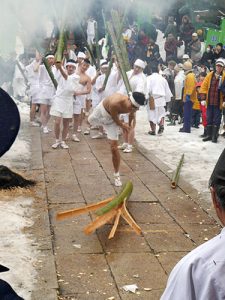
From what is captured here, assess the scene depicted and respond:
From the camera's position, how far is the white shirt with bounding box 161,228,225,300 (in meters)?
1.54

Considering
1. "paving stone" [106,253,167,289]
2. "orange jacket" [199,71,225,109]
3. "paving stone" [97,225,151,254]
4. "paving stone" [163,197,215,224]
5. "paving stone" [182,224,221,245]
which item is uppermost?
"orange jacket" [199,71,225,109]

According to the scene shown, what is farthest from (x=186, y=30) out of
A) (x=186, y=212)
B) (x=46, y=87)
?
(x=186, y=212)

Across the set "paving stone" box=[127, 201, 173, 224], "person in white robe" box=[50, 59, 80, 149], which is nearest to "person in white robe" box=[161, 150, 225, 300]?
"paving stone" box=[127, 201, 173, 224]

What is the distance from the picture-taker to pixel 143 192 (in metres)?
7.57

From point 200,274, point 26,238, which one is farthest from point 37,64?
point 200,274

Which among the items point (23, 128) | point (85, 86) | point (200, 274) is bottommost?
point (23, 128)

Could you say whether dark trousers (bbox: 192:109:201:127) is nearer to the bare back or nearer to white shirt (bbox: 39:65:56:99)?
white shirt (bbox: 39:65:56:99)

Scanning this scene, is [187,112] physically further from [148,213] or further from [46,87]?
[148,213]

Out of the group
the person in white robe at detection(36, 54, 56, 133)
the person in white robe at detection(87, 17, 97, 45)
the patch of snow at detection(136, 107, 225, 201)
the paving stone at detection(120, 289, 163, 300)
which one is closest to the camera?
the paving stone at detection(120, 289, 163, 300)

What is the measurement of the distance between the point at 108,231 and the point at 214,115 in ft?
21.1

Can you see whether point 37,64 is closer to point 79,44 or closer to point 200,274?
point 79,44

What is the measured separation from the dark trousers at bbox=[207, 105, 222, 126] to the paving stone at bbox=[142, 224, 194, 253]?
19.0ft

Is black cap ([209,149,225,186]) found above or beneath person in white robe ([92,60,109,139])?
above

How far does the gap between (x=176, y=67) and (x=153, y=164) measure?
6.39 m
